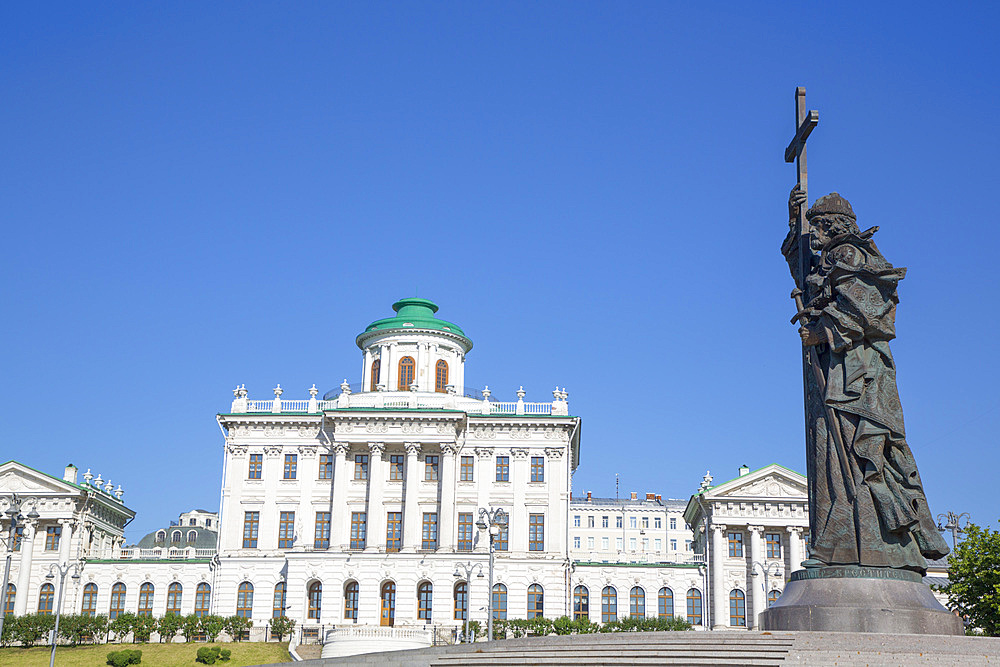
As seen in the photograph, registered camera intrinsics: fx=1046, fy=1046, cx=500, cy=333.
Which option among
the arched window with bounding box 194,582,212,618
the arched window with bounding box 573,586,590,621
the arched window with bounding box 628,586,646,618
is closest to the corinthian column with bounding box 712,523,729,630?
the arched window with bounding box 628,586,646,618

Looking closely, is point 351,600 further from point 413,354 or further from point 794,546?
point 794,546

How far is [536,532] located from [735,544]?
39.5ft

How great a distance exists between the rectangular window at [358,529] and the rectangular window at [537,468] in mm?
10197

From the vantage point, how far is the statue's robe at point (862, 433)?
1627 centimetres

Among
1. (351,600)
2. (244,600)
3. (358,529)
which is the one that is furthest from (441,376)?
(244,600)

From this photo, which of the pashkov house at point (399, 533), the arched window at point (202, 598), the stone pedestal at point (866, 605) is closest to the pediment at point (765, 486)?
the pashkov house at point (399, 533)

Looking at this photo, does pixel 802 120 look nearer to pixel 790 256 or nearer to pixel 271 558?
pixel 790 256

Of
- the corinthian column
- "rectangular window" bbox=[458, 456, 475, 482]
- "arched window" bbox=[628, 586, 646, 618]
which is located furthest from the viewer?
"rectangular window" bbox=[458, 456, 475, 482]

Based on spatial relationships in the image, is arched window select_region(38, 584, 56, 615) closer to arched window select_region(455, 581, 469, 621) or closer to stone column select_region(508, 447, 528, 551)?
arched window select_region(455, 581, 469, 621)

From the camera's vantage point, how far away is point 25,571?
61.7 meters

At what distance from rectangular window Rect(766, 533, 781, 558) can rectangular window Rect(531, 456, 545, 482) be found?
550 inches

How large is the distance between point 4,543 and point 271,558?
1623 cm

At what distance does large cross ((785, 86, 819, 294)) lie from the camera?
60.6ft

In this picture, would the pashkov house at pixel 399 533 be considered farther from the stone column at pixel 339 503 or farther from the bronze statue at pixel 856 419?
the bronze statue at pixel 856 419
